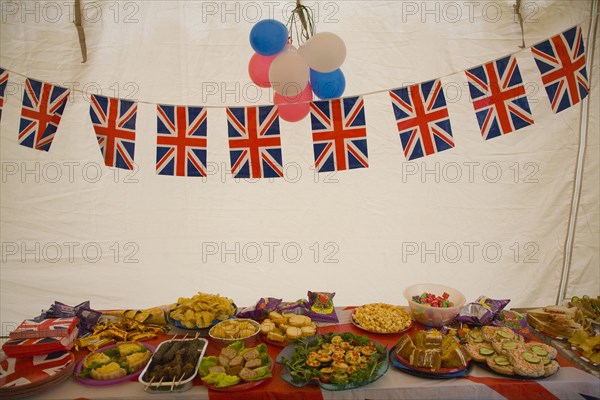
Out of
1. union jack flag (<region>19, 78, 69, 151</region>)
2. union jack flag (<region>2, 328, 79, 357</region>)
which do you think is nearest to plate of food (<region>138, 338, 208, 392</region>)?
union jack flag (<region>2, 328, 79, 357</region>)

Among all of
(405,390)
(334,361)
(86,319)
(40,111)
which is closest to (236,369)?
(334,361)

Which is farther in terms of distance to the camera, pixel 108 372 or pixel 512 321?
pixel 512 321

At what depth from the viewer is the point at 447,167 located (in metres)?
3.80

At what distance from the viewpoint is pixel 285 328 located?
2467mm

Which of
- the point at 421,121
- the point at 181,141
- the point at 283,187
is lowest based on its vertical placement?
the point at 283,187

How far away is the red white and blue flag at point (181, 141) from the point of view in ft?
10.7

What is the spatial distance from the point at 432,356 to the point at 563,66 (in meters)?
2.18

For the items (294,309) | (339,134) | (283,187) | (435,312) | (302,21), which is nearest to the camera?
(435,312)

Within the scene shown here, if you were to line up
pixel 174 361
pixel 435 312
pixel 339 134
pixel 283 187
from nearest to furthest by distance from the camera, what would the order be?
pixel 174 361
pixel 435 312
pixel 339 134
pixel 283 187

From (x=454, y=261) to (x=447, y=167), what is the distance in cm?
84

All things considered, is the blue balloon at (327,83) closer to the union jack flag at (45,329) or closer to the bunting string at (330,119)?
the bunting string at (330,119)

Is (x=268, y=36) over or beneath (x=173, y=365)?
over

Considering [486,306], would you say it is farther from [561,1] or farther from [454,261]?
[561,1]

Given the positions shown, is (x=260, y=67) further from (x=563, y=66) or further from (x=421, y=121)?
(x=563, y=66)
